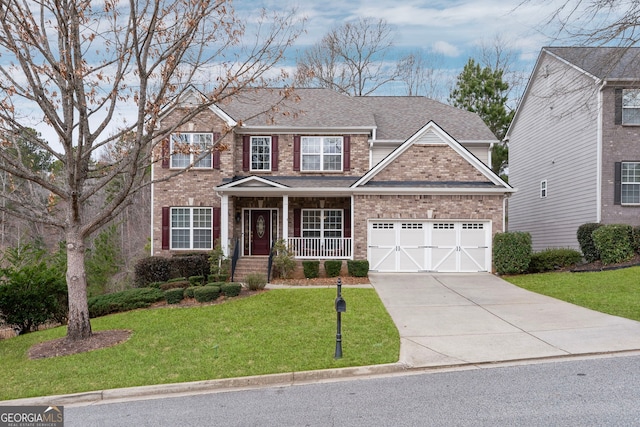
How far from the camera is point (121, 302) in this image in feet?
41.4

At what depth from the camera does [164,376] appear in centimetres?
698

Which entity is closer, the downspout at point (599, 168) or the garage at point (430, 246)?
the garage at point (430, 246)

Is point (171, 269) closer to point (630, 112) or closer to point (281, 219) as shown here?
point (281, 219)

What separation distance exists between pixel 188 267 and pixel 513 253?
11.1 meters

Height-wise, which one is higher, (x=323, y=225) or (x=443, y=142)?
(x=443, y=142)

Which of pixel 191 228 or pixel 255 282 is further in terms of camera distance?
pixel 191 228

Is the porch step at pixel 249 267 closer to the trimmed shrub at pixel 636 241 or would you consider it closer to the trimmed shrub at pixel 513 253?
the trimmed shrub at pixel 513 253

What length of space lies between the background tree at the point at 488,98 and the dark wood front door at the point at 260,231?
16299mm

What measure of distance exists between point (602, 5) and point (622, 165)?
336 inches

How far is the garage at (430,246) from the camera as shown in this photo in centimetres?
1647

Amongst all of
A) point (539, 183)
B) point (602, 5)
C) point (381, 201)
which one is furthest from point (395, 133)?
point (602, 5)

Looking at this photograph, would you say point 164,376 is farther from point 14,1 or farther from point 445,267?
point 445,267

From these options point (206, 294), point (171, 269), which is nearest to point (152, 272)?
point (171, 269)

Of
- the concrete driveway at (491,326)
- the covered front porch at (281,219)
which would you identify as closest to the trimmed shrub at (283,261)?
the covered front porch at (281,219)
